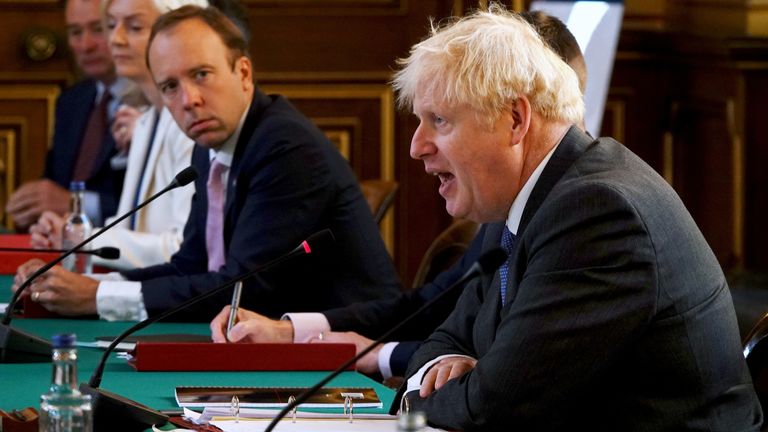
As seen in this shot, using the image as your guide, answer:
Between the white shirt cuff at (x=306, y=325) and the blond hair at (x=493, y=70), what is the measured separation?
898 mm

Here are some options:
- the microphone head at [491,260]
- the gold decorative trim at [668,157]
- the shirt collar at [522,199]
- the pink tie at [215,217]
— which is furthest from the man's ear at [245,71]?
the gold decorative trim at [668,157]

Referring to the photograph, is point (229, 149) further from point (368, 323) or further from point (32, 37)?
point (32, 37)

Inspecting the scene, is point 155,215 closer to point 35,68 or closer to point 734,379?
point 35,68

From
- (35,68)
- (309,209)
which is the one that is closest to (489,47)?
(309,209)

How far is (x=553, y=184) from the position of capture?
217 centimetres

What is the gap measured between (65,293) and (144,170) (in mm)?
1465

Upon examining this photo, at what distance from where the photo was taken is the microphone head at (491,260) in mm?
1876

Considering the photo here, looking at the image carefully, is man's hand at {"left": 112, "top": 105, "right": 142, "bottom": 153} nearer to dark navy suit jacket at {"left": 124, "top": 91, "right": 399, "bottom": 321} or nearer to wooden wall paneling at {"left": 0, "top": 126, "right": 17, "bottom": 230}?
wooden wall paneling at {"left": 0, "top": 126, "right": 17, "bottom": 230}

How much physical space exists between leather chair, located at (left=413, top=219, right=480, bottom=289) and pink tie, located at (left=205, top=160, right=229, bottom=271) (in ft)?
1.70

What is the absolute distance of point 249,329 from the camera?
2.83 meters

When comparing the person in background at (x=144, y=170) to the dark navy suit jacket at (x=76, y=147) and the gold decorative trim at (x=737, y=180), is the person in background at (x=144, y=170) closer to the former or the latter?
the dark navy suit jacket at (x=76, y=147)

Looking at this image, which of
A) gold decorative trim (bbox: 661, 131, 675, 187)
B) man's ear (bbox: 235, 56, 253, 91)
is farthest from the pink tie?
gold decorative trim (bbox: 661, 131, 675, 187)

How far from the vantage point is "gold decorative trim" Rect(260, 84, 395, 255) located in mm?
6477

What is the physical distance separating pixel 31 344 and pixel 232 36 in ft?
4.11
